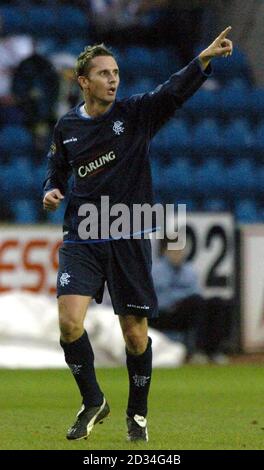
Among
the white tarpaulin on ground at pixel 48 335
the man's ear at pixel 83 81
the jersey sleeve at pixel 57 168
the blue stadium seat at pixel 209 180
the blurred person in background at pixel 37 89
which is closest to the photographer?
the man's ear at pixel 83 81

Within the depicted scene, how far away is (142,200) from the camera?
21.4ft

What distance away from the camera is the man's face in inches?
254

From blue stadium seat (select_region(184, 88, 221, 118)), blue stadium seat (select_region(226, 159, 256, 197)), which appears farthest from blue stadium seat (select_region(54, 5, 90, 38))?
blue stadium seat (select_region(226, 159, 256, 197))

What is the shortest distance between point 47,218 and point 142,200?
8.70 m

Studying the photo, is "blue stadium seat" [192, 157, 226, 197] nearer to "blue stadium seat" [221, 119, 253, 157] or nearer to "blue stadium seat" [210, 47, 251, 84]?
"blue stadium seat" [221, 119, 253, 157]

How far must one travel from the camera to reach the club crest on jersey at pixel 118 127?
21.5 ft

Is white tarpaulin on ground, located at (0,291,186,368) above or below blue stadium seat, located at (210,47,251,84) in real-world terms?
below

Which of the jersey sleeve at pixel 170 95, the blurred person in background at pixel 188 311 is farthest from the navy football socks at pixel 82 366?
the blurred person in background at pixel 188 311

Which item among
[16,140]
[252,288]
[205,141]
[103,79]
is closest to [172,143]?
[205,141]

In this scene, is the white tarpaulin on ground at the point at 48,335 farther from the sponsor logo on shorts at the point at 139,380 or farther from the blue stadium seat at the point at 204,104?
the sponsor logo on shorts at the point at 139,380

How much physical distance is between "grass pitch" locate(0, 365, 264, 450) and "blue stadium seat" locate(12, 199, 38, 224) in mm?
3247

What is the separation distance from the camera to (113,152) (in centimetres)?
654

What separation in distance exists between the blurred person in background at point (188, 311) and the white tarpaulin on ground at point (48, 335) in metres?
0.58

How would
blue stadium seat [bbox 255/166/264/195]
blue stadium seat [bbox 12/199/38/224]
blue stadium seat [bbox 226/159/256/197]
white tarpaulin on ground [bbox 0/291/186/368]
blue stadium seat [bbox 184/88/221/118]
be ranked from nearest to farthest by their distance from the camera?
white tarpaulin on ground [bbox 0/291/186/368]
blue stadium seat [bbox 12/199/38/224]
blue stadium seat [bbox 226/159/256/197]
blue stadium seat [bbox 255/166/264/195]
blue stadium seat [bbox 184/88/221/118]
